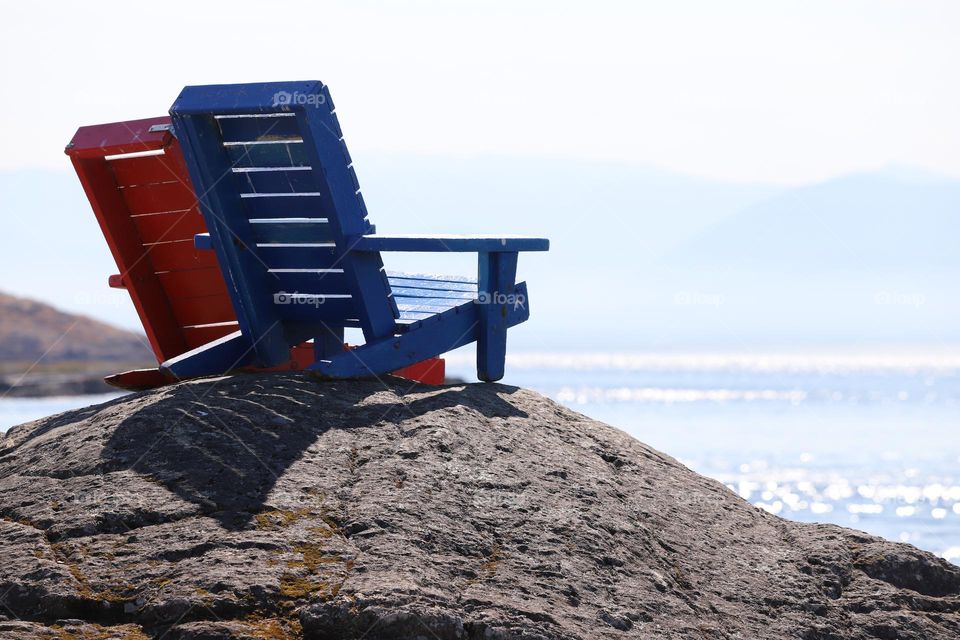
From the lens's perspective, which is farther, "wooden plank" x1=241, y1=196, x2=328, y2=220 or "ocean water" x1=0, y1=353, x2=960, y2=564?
"ocean water" x1=0, y1=353, x2=960, y2=564

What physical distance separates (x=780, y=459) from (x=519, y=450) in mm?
17811

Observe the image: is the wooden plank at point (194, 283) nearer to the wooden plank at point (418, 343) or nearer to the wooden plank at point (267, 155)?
the wooden plank at point (267, 155)

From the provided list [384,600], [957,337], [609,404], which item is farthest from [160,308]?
[957,337]

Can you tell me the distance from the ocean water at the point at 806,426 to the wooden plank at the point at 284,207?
9.46 metres

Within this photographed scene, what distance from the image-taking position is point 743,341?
316 ft

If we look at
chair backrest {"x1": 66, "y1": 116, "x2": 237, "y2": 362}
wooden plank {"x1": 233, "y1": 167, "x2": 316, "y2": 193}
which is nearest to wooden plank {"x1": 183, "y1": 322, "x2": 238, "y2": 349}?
chair backrest {"x1": 66, "y1": 116, "x2": 237, "y2": 362}

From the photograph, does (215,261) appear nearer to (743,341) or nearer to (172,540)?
(172,540)

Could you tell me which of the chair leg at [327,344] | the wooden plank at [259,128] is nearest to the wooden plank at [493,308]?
the chair leg at [327,344]

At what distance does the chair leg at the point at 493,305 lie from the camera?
5.73m

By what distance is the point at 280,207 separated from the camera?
5.49 meters

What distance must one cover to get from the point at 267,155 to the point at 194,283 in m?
1.41

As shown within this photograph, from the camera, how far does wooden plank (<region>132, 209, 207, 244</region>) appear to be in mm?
6281

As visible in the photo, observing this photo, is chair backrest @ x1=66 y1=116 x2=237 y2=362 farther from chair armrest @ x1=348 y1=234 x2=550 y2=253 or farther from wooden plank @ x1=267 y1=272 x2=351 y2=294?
chair armrest @ x1=348 y1=234 x2=550 y2=253

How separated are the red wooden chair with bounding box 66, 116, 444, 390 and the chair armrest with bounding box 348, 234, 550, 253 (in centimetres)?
98
